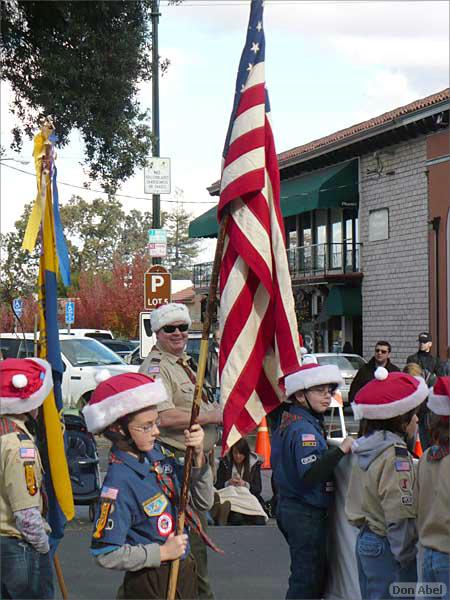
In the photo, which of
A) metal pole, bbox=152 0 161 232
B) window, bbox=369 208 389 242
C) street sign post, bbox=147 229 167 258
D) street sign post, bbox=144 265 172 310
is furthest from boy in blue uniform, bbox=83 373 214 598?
window, bbox=369 208 389 242

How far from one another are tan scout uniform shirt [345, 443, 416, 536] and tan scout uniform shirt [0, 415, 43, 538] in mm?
1553

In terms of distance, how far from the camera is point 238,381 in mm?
5305

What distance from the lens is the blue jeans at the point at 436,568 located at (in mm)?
4695

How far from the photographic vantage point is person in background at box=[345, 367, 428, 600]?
4957 mm

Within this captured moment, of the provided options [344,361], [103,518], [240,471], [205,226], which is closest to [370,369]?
[240,471]

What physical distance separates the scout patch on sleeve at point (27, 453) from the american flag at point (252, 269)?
968 millimetres

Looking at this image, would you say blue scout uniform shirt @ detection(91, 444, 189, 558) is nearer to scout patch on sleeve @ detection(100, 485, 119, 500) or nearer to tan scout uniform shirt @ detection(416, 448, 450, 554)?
scout patch on sleeve @ detection(100, 485, 119, 500)

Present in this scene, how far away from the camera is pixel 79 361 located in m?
19.7

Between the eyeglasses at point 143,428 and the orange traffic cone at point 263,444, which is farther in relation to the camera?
the orange traffic cone at point 263,444

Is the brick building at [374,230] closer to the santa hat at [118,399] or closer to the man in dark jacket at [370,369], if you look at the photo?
the man in dark jacket at [370,369]

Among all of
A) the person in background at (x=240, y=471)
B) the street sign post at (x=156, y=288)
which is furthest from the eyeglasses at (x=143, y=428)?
the street sign post at (x=156, y=288)

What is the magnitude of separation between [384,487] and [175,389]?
65.0 inches

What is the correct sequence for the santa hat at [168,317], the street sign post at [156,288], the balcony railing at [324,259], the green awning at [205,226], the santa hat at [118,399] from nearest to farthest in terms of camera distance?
the santa hat at [118,399], the santa hat at [168,317], the street sign post at [156,288], the balcony railing at [324,259], the green awning at [205,226]

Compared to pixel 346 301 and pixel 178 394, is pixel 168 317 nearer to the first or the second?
pixel 178 394
